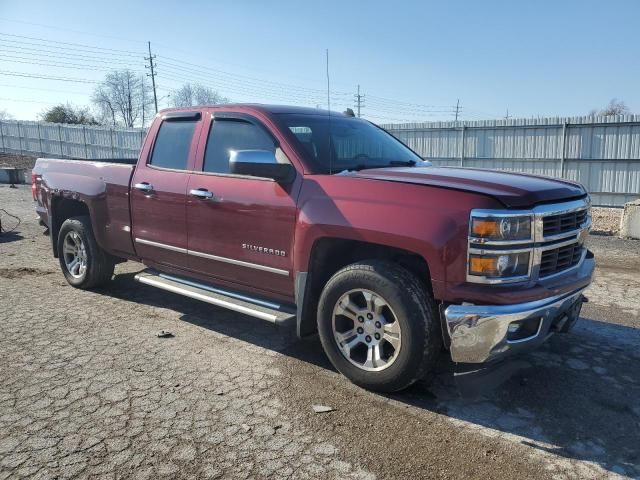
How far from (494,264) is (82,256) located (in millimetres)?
4777

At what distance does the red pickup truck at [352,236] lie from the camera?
3182 millimetres

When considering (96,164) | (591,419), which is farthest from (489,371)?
(96,164)

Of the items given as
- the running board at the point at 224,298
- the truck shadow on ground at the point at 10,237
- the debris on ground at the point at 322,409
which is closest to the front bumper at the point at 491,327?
the debris on ground at the point at 322,409

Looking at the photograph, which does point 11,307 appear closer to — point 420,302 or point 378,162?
point 378,162

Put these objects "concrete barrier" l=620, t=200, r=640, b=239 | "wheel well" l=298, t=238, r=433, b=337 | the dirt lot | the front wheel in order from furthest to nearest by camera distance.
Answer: "concrete barrier" l=620, t=200, r=640, b=239 < "wheel well" l=298, t=238, r=433, b=337 < the front wheel < the dirt lot

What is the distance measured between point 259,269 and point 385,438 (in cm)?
169

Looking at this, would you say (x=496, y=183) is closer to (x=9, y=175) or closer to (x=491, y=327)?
(x=491, y=327)

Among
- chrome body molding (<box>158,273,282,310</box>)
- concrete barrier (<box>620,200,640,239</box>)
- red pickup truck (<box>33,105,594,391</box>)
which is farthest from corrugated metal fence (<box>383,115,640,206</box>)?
chrome body molding (<box>158,273,282,310</box>)

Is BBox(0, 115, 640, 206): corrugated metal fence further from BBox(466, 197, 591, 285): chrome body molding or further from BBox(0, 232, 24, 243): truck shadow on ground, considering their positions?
BBox(466, 197, 591, 285): chrome body molding

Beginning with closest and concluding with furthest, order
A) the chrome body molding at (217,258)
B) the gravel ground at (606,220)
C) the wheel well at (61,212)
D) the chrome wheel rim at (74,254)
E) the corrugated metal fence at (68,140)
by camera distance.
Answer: the chrome body molding at (217,258), the chrome wheel rim at (74,254), the wheel well at (61,212), the gravel ground at (606,220), the corrugated metal fence at (68,140)

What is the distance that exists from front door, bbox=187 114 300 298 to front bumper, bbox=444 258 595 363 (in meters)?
1.37

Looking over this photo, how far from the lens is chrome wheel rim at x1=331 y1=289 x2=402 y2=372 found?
352 cm

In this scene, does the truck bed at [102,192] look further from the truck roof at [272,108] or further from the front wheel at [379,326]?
the front wheel at [379,326]

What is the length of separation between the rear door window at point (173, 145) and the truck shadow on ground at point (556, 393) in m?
1.54
